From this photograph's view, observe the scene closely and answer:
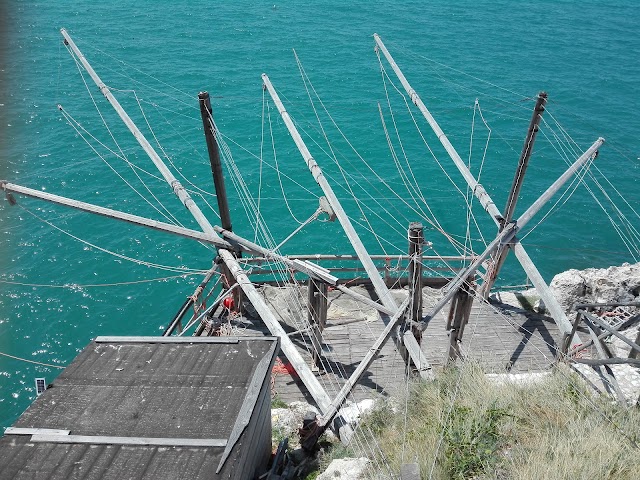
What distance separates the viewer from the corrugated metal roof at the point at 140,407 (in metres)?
8.91

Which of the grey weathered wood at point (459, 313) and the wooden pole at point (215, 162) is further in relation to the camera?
the wooden pole at point (215, 162)

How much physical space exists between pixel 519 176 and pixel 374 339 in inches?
260

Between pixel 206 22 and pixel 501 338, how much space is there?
45.1 meters

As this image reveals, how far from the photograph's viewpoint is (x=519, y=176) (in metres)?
18.5

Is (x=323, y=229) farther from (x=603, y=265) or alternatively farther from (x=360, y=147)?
(x=603, y=265)

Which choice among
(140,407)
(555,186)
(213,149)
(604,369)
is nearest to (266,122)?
(213,149)

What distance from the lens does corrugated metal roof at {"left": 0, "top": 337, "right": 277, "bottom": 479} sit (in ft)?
29.2

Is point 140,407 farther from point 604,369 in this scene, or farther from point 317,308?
point 604,369

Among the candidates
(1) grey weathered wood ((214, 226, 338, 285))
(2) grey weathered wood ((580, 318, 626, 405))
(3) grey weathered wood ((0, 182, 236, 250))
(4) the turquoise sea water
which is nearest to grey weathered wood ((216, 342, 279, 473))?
(1) grey weathered wood ((214, 226, 338, 285))

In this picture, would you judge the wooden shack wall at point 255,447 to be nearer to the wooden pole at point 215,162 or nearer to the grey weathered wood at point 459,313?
the grey weathered wood at point 459,313

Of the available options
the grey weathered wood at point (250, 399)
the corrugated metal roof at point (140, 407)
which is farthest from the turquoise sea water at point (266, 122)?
the grey weathered wood at point (250, 399)

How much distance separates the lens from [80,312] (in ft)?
83.1

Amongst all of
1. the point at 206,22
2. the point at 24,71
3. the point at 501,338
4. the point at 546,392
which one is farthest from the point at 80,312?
the point at 206,22

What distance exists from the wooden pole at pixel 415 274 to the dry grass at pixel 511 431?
189cm
